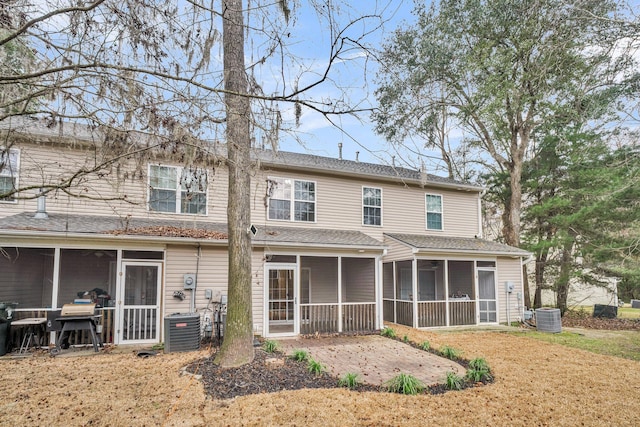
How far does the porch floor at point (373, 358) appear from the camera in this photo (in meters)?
6.98

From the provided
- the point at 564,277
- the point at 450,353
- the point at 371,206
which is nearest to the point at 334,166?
the point at 371,206

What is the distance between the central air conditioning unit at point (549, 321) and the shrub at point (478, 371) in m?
6.81

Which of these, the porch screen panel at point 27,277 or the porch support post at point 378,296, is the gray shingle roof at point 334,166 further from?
the porch screen panel at point 27,277

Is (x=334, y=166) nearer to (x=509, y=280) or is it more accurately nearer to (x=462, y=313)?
(x=462, y=313)

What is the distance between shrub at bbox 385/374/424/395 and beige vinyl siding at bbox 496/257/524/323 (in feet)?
30.4

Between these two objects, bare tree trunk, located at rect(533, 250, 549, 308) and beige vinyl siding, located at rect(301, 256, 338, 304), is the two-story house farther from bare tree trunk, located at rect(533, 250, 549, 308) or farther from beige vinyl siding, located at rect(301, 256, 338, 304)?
bare tree trunk, located at rect(533, 250, 549, 308)

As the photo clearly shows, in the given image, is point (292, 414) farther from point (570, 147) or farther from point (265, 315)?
point (570, 147)

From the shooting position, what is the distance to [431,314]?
1250 centimetres

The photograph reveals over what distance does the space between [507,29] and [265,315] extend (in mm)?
11885

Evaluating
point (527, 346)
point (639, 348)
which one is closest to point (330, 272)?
point (527, 346)

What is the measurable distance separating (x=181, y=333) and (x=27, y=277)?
5.97 metres

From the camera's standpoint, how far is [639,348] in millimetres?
9969

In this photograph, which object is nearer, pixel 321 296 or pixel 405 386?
pixel 405 386

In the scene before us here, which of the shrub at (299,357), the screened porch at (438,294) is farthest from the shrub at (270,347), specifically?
the screened porch at (438,294)
